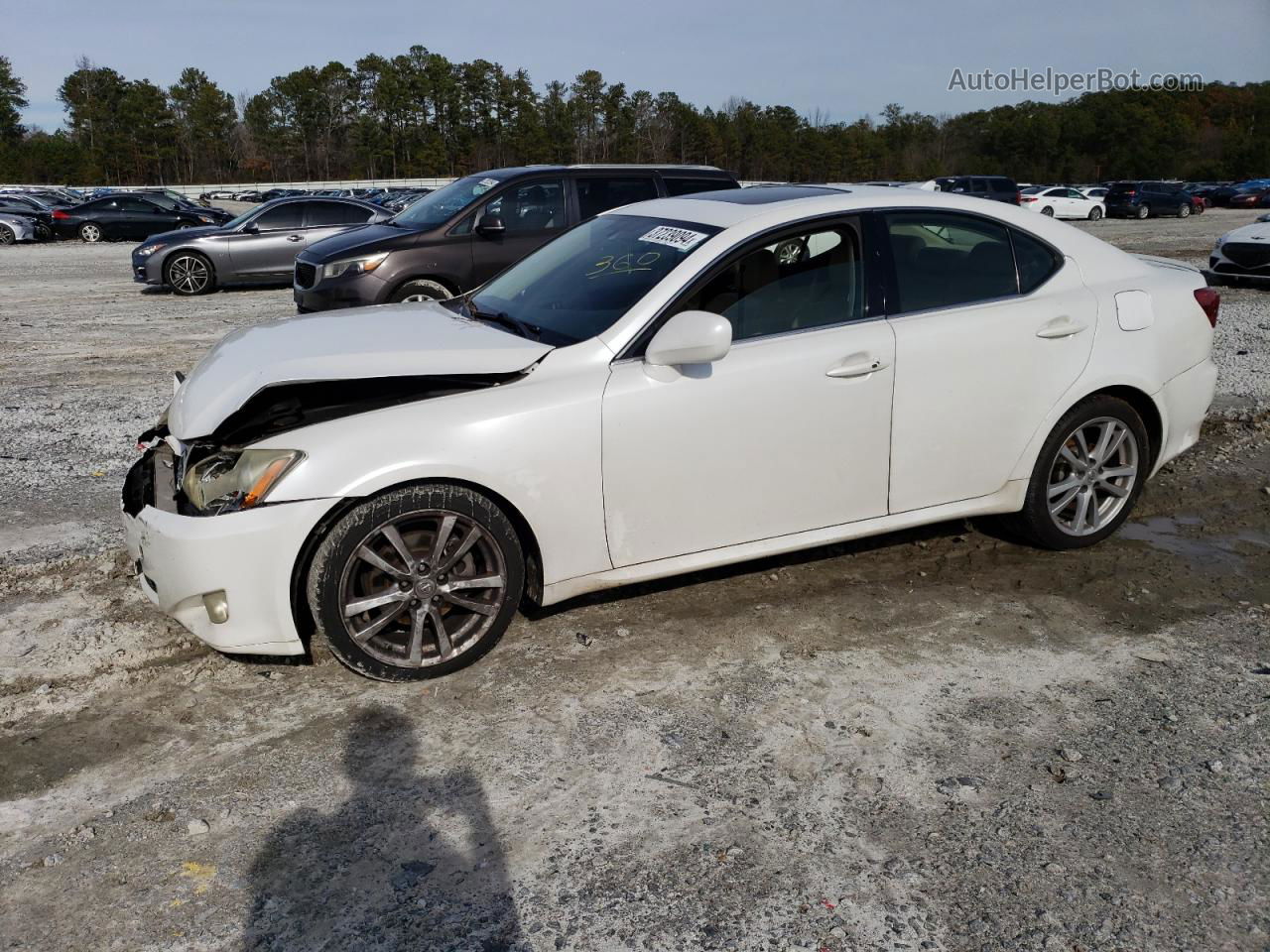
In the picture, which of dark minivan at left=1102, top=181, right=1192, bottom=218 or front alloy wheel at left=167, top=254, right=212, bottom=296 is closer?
front alloy wheel at left=167, top=254, right=212, bottom=296

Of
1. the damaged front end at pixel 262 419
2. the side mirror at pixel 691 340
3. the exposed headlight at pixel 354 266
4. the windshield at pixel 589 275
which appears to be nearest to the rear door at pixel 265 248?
the exposed headlight at pixel 354 266

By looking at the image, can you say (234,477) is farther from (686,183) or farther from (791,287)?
(686,183)

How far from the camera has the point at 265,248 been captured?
16859 millimetres

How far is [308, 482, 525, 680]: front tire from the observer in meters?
3.63

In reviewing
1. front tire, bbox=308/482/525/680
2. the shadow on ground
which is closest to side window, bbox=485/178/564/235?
front tire, bbox=308/482/525/680

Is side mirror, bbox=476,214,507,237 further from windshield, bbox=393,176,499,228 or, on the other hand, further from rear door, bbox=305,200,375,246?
rear door, bbox=305,200,375,246

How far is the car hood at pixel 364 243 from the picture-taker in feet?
34.9

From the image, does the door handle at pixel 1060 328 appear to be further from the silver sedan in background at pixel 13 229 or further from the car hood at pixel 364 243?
the silver sedan in background at pixel 13 229

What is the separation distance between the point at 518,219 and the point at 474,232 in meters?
0.51

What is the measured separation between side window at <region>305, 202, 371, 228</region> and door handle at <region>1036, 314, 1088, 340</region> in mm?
14941

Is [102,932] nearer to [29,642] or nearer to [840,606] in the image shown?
[29,642]

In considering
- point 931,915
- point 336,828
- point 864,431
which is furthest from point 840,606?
point 336,828

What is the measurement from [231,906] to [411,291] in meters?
8.54

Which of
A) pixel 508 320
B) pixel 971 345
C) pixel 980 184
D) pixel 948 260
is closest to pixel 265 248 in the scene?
pixel 508 320
